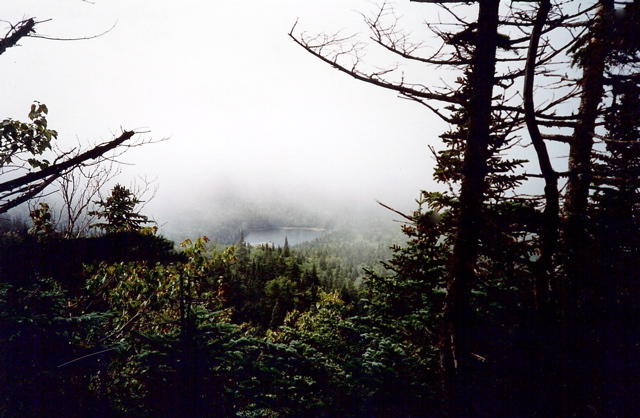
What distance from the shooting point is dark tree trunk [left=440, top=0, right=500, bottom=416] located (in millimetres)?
3814

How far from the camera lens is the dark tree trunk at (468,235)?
381cm

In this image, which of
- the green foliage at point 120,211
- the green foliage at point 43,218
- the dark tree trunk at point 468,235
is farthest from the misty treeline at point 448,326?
the green foliage at point 120,211

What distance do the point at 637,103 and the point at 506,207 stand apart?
539 cm

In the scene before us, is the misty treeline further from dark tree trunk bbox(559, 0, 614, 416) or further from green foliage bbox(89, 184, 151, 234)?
green foliage bbox(89, 184, 151, 234)

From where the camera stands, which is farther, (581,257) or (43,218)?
(43,218)

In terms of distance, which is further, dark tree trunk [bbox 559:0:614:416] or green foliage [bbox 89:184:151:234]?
green foliage [bbox 89:184:151:234]

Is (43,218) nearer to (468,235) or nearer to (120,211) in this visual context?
(120,211)

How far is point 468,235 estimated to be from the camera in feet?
13.3

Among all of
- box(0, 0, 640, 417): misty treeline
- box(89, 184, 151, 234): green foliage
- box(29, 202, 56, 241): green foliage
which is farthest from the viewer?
box(89, 184, 151, 234): green foliage

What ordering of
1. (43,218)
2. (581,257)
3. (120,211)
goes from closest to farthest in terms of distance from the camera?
1. (581,257)
2. (43,218)
3. (120,211)

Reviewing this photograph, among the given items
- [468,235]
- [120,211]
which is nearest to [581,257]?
[468,235]

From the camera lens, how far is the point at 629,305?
5.50 m

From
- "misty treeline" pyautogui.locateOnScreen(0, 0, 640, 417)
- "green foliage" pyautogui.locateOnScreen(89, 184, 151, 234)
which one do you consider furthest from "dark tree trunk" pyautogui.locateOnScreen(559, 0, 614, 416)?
"green foliage" pyautogui.locateOnScreen(89, 184, 151, 234)

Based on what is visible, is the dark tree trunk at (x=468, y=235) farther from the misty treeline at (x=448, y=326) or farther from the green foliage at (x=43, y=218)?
the green foliage at (x=43, y=218)
